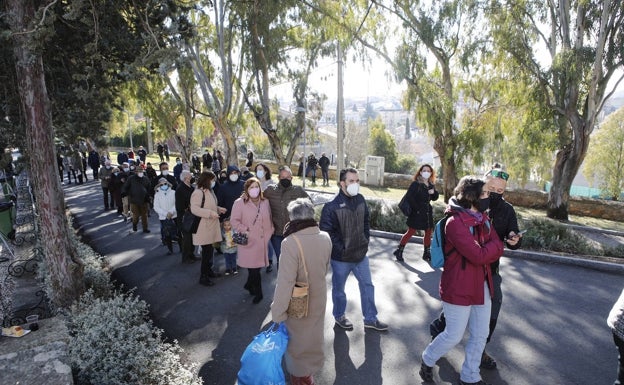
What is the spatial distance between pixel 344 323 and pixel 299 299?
175 cm

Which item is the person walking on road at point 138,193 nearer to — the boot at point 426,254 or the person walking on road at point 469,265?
the boot at point 426,254

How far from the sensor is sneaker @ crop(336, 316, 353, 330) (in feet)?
15.2

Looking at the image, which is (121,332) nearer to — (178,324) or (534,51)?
(178,324)

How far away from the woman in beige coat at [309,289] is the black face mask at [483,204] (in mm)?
1287

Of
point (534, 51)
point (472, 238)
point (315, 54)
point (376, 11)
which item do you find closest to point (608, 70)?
point (534, 51)

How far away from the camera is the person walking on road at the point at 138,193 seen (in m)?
9.08

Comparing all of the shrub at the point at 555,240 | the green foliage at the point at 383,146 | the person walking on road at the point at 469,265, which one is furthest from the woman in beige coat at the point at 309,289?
the green foliage at the point at 383,146

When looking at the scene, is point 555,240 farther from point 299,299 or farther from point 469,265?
point 299,299

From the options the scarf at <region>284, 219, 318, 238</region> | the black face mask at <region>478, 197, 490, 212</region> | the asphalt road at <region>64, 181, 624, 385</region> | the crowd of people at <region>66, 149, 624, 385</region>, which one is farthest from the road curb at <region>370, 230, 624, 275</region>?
the scarf at <region>284, 219, 318, 238</region>

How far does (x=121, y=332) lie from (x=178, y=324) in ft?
4.22

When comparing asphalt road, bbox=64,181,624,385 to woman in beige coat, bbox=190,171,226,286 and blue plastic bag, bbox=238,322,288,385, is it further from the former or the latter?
blue plastic bag, bbox=238,322,288,385

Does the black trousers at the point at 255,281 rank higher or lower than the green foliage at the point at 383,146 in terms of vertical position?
lower

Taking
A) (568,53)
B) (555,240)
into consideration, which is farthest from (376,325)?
(568,53)

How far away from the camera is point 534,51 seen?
13.1m
